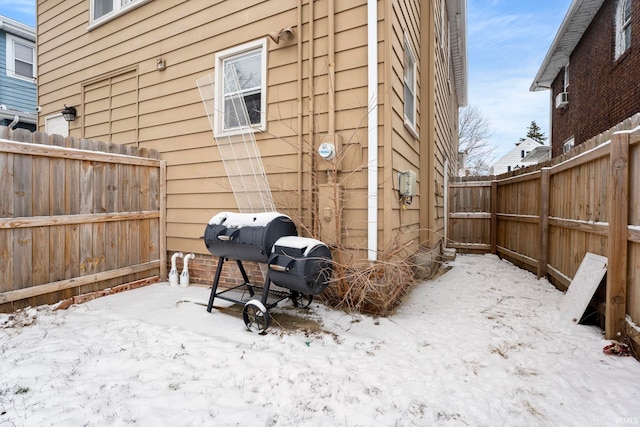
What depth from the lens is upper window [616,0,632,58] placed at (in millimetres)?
7576

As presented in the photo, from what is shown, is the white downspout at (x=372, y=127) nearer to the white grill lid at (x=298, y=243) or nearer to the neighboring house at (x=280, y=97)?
the neighboring house at (x=280, y=97)

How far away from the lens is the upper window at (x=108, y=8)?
5.82 meters

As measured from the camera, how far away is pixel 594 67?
9148 mm

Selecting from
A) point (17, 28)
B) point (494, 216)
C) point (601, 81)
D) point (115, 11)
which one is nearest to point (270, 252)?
point (115, 11)

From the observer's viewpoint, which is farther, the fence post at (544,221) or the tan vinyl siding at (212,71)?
the fence post at (544,221)

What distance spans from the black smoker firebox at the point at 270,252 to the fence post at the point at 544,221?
3699 millimetres

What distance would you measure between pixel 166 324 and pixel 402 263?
8.32 ft

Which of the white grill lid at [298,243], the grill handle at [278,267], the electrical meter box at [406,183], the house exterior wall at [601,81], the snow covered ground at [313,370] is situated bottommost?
the snow covered ground at [313,370]

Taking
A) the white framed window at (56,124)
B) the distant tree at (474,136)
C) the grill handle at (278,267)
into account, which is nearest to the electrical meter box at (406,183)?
the grill handle at (278,267)

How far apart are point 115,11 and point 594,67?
1198 centimetres

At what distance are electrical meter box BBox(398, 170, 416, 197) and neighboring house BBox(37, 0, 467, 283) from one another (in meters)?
0.11

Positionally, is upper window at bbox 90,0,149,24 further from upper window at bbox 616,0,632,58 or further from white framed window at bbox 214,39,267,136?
upper window at bbox 616,0,632,58

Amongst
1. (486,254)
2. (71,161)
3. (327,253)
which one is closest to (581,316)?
(327,253)

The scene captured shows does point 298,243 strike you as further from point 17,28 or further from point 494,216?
point 17,28
